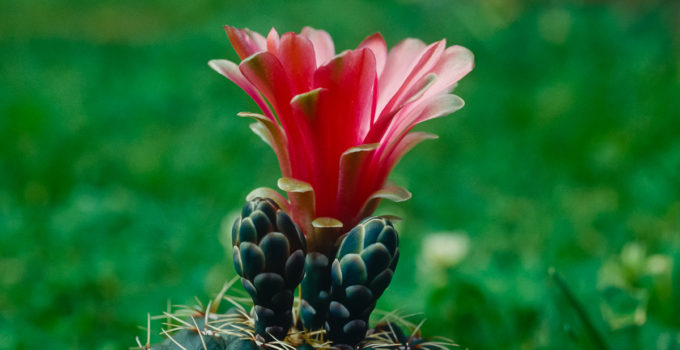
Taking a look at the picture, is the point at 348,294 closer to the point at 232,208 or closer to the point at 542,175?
the point at 232,208

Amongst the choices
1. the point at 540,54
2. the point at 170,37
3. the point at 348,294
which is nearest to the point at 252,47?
the point at 348,294

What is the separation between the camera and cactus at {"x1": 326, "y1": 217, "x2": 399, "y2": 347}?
70 cm

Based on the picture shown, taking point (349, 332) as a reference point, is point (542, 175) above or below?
below

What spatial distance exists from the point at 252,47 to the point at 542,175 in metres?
1.84

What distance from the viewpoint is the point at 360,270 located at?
27.7 inches

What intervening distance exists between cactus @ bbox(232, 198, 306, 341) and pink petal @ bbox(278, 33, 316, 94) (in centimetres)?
14

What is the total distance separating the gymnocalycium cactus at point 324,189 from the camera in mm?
708

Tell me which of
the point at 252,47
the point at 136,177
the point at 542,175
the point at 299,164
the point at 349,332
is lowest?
the point at 542,175

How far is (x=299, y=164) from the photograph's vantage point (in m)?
0.79

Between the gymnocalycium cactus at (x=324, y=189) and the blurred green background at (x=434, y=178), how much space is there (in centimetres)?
35

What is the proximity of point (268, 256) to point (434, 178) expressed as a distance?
5.87 feet

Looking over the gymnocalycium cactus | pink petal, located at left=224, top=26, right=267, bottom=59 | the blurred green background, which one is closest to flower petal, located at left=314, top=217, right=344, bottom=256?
the gymnocalycium cactus

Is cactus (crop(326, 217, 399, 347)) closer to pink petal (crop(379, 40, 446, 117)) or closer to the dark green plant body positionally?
the dark green plant body

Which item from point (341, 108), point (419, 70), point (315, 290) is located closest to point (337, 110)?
point (341, 108)
